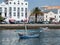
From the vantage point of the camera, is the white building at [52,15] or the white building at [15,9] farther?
the white building at [52,15]

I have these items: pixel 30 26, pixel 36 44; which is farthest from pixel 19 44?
pixel 30 26

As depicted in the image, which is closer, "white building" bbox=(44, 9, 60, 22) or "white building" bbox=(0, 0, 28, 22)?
"white building" bbox=(0, 0, 28, 22)

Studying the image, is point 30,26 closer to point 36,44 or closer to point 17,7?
point 17,7

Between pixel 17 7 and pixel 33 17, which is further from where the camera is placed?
pixel 33 17

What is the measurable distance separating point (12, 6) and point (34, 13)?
1005 cm

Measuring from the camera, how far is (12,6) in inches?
4929

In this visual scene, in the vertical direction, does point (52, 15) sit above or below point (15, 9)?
below

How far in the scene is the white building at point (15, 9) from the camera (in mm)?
123794

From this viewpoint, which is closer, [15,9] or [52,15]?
[15,9]

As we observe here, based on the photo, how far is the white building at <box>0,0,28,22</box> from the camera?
406ft

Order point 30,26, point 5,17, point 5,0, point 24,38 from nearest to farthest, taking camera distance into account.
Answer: point 24,38, point 30,26, point 5,17, point 5,0

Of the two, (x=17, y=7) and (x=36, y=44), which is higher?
(x=17, y=7)

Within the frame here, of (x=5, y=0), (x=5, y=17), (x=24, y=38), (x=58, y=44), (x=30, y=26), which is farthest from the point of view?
(x=5, y=0)

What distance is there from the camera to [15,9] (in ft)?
411
